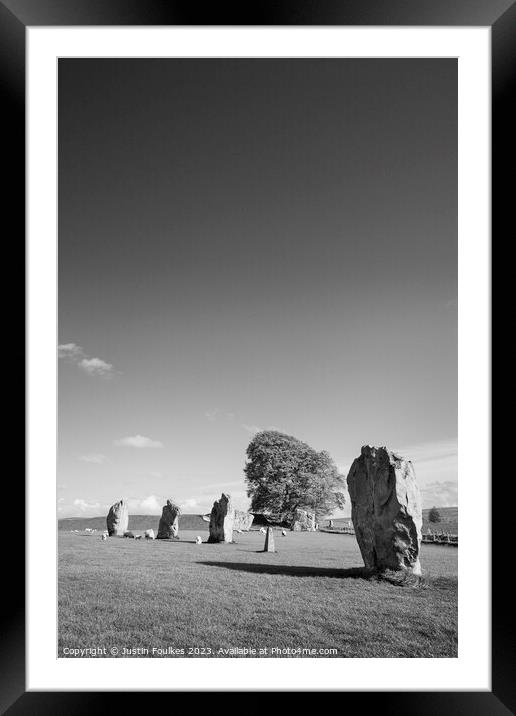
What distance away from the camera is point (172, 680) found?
398cm

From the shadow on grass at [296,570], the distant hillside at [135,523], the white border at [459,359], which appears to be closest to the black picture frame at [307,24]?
the white border at [459,359]

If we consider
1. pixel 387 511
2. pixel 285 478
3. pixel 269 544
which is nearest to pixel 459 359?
pixel 387 511

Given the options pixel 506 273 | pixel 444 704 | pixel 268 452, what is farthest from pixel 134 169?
pixel 268 452

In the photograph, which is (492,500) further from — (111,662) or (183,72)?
(183,72)

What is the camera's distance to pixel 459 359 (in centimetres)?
409

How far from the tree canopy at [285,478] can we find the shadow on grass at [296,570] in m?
9.95

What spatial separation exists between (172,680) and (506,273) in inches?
160

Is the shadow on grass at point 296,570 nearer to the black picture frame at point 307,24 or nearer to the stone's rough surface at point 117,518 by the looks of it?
the black picture frame at point 307,24

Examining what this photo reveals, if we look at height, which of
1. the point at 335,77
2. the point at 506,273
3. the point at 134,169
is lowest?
the point at 506,273

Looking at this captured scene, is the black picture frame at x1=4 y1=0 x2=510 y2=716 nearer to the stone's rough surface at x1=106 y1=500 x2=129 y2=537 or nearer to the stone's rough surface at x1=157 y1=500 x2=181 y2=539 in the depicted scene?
the stone's rough surface at x1=157 y1=500 x2=181 y2=539

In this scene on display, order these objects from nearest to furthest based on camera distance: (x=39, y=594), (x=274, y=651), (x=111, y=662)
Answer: (x=39, y=594) → (x=111, y=662) → (x=274, y=651)

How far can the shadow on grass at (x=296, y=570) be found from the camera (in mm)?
7332

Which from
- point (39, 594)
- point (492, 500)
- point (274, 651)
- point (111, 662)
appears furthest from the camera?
point (274, 651)

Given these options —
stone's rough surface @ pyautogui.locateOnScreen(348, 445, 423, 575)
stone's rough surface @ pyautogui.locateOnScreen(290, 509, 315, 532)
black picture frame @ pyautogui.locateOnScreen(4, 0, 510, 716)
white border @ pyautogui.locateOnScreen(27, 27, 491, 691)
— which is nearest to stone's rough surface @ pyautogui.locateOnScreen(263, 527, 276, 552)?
stone's rough surface @ pyautogui.locateOnScreen(348, 445, 423, 575)
